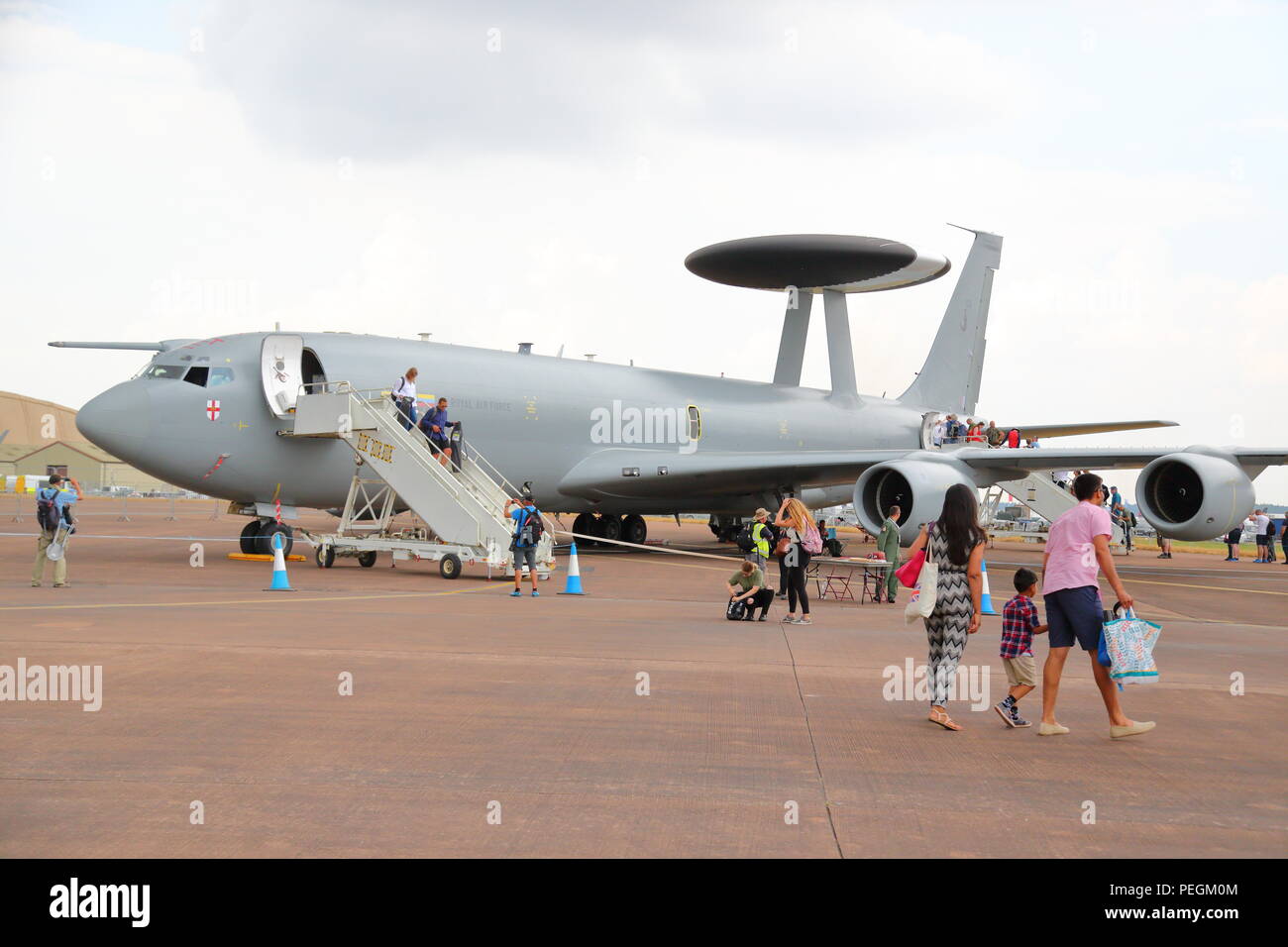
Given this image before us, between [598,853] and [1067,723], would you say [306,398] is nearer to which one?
[1067,723]

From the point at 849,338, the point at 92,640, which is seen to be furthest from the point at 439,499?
the point at 849,338

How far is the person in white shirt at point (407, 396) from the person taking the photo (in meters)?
19.4

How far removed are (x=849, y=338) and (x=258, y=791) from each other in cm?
3068

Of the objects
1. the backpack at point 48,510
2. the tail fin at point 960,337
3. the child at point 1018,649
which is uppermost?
the tail fin at point 960,337

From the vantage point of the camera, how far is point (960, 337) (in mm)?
35844

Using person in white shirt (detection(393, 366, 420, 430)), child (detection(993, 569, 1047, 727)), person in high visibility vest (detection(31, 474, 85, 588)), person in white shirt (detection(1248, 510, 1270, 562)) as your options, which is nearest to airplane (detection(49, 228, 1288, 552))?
person in white shirt (detection(393, 366, 420, 430))

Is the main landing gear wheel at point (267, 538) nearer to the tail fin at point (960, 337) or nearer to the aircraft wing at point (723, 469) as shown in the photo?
the aircraft wing at point (723, 469)

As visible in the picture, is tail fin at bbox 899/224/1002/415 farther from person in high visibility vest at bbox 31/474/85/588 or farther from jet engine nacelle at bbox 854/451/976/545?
person in high visibility vest at bbox 31/474/85/588

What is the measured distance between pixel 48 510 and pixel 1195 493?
60.7 ft

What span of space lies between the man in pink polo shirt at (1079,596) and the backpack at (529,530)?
29.8ft

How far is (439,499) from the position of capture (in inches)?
710

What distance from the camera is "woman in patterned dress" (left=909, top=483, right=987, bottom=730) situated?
7.31 metres

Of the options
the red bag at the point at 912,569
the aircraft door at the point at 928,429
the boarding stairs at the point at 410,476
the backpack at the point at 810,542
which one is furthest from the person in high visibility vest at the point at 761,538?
the aircraft door at the point at 928,429

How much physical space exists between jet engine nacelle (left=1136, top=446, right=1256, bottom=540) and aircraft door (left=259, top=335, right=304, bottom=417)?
50.0ft
